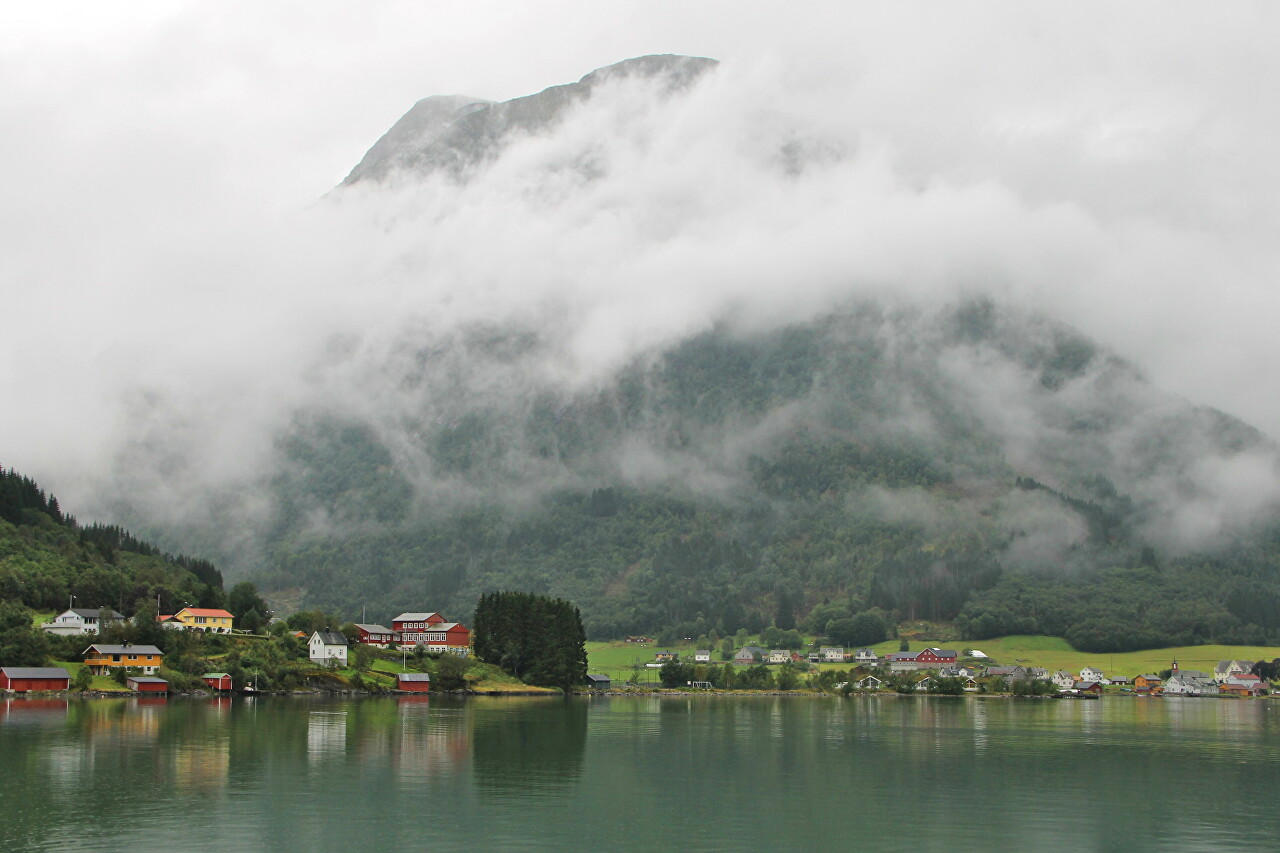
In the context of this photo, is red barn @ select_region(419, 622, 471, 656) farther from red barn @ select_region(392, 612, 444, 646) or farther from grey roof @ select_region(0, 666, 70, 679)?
grey roof @ select_region(0, 666, 70, 679)

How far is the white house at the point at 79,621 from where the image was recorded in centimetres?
13112

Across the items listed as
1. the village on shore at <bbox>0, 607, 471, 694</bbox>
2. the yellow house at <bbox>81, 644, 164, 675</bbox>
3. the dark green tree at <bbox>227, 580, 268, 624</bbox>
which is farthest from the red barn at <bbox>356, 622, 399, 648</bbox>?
the yellow house at <bbox>81, 644, 164, 675</bbox>

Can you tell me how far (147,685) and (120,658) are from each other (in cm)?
635

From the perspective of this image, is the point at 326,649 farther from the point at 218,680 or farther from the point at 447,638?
the point at 447,638

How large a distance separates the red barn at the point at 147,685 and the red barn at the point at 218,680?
4443mm

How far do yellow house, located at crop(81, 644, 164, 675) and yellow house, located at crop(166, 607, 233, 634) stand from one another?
17.8 metres

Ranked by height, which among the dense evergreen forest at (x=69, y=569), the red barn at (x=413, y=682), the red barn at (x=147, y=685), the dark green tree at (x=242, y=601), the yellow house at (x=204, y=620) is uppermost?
the dense evergreen forest at (x=69, y=569)

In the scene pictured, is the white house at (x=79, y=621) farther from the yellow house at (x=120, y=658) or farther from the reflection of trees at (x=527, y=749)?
the reflection of trees at (x=527, y=749)

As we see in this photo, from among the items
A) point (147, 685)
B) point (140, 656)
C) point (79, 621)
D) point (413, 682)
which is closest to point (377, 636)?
point (413, 682)

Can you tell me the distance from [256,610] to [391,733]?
9067 cm

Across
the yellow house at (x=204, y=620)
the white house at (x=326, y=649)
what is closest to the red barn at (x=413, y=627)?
the white house at (x=326, y=649)

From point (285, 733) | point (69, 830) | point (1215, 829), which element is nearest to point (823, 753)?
point (1215, 829)

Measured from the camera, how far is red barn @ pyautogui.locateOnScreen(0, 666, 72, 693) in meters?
112

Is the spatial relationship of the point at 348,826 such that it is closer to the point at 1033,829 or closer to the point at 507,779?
the point at 507,779
